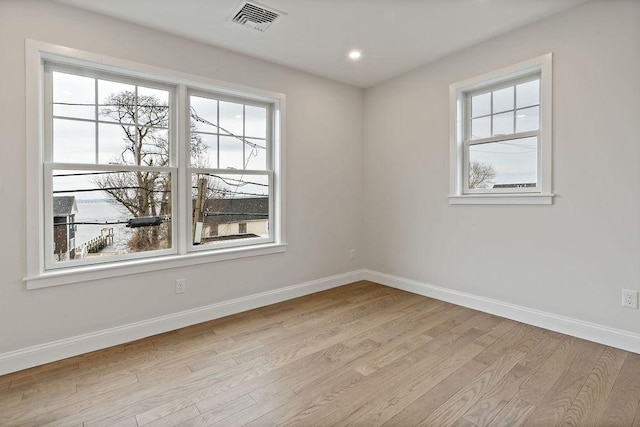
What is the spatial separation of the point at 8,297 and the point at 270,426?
6.56 feet

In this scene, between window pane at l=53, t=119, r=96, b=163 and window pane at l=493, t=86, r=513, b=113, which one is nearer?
window pane at l=53, t=119, r=96, b=163

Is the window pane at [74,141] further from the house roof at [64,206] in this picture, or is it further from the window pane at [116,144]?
the house roof at [64,206]

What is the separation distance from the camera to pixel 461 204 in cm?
335

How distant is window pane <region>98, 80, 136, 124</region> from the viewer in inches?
104

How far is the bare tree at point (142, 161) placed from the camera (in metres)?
2.72

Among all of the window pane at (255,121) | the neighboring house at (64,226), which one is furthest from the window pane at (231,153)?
the neighboring house at (64,226)

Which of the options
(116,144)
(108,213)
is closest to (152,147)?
(116,144)

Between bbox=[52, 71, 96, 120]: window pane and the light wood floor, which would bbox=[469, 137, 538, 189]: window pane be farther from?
bbox=[52, 71, 96, 120]: window pane

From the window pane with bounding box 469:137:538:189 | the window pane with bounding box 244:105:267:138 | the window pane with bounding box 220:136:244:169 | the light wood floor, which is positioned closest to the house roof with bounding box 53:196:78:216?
the light wood floor

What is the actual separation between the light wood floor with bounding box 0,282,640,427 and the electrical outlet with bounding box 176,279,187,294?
1.15 ft

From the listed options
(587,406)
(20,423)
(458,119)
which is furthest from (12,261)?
(458,119)

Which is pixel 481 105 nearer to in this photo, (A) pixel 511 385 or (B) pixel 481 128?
(B) pixel 481 128

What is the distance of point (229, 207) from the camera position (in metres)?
3.36

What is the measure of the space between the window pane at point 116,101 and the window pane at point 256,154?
108cm
